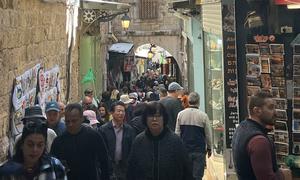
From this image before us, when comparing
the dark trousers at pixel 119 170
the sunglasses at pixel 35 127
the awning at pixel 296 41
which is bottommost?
the dark trousers at pixel 119 170

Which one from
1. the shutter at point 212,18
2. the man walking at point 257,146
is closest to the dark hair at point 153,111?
the man walking at point 257,146

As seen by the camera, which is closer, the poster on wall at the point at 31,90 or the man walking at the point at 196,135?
the poster on wall at the point at 31,90

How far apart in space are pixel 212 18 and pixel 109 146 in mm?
4854

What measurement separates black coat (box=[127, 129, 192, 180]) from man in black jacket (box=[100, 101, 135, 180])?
58.8 inches

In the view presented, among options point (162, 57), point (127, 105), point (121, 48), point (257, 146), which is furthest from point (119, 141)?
point (162, 57)

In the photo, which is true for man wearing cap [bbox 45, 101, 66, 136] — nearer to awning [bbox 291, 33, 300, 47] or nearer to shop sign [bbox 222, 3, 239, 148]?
shop sign [bbox 222, 3, 239, 148]

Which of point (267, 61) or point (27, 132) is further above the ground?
point (267, 61)

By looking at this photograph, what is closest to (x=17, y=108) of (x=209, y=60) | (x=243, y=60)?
(x=243, y=60)

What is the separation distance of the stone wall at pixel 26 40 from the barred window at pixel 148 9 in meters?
22.1

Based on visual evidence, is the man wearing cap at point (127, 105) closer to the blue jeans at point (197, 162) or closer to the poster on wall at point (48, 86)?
the poster on wall at point (48, 86)

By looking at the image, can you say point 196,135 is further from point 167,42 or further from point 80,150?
point 167,42

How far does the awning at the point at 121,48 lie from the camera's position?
95.6ft

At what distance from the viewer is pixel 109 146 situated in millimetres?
7539

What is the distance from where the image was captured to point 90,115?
9.18 m
